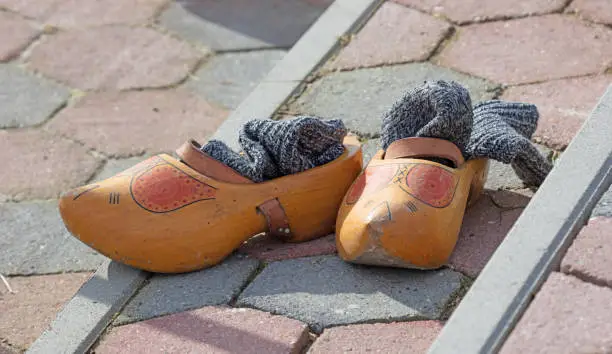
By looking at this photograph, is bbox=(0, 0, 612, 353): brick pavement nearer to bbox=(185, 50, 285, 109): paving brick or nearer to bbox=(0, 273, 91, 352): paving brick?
bbox=(185, 50, 285, 109): paving brick

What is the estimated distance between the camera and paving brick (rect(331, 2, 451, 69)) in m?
3.05

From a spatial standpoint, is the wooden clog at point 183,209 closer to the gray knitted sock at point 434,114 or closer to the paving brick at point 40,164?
the gray knitted sock at point 434,114

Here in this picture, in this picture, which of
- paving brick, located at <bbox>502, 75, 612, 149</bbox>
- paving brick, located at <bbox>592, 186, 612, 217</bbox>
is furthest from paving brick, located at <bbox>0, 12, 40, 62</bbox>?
paving brick, located at <bbox>592, 186, 612, 217</bbox>

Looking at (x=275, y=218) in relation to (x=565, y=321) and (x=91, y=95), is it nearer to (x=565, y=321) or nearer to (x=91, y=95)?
(x=565, y=321)

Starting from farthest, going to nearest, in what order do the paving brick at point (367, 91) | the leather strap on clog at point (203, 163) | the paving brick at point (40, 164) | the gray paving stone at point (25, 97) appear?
the gray paving stone at point (25, 97)
the paving brick at point (40, 164)
the paving brick at point (367, 91)
the leather strap on clog at point (203, 163)

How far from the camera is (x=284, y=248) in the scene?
229cm

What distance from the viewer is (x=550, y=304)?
5.80 feet

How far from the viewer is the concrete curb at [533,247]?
175 centimetres

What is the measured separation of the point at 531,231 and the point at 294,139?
0.55 meters

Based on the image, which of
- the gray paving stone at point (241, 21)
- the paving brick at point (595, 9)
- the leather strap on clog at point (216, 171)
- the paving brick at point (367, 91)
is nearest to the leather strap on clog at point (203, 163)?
the leather strap on clog at point (216, 171)

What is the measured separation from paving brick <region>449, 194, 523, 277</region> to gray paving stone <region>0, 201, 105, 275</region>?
3.15 feet

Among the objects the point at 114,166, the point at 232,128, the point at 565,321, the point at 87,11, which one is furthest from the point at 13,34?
the point at 565,321

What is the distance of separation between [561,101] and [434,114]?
0.66m

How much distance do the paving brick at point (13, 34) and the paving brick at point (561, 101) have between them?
5.92ft
